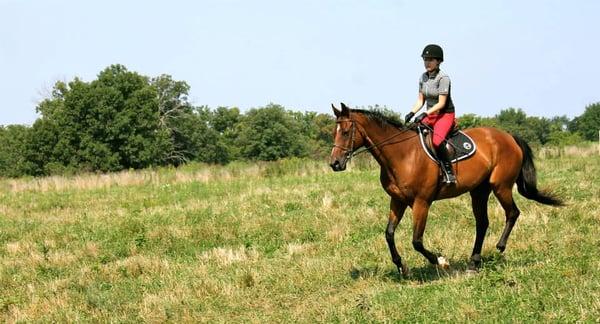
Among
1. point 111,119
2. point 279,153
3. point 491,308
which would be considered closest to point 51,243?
point 491,308

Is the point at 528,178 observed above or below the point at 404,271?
above

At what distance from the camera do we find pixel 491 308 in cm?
592

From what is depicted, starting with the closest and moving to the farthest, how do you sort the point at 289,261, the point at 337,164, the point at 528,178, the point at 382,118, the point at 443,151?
the point at 337,164
the point at 443,151
the point at 382,118
the point at 528,178
the point at 289,261

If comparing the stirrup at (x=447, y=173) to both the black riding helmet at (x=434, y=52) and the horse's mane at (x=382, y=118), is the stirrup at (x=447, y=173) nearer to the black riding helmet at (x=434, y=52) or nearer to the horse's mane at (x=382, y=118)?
the horse's mane at (x=382, y=118)

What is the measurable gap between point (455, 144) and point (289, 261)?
3456mm

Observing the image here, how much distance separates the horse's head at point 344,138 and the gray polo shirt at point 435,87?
1.30 m

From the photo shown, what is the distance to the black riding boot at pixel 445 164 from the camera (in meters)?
8.07

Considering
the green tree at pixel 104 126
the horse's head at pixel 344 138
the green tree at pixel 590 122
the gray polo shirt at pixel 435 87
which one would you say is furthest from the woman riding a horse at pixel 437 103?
the green tree at pixel 590 122

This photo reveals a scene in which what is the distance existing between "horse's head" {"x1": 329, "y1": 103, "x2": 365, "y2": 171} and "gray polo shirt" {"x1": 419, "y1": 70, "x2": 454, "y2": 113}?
1.30m

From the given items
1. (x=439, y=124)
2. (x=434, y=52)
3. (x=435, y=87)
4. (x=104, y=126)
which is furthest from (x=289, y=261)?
(x=104, y=126)

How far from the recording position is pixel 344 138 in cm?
765

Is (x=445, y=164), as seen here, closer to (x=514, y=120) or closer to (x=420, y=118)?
(x=420, y=118)

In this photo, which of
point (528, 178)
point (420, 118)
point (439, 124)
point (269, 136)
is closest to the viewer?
point (439, 124)

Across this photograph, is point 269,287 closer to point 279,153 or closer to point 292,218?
point 292,218
